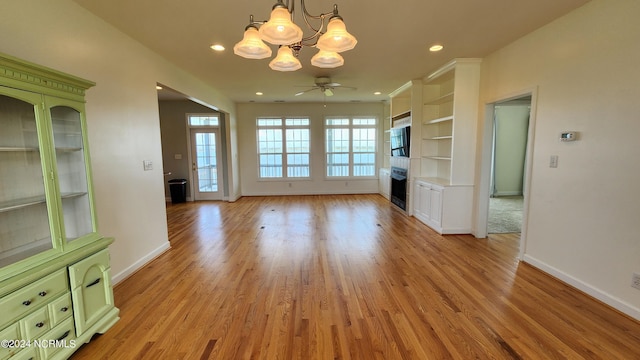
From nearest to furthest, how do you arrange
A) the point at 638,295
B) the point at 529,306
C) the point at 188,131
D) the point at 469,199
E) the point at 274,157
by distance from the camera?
Result: 1. the point at 638,295
2. the point at 529,306
3. the point at 469,199
4. the point at 188,131
5. the point at 274,157

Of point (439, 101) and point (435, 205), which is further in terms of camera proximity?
point (439, 101)

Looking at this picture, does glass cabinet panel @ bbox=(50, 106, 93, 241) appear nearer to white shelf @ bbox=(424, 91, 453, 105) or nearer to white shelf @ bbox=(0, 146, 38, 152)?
white shelf @ bbox=(0, 146, 38, 152)

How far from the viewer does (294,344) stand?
74.8 inches

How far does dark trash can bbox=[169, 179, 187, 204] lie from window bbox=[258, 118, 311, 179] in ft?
7.08

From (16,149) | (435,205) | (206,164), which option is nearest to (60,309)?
(16,149)

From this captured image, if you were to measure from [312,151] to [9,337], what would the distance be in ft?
23.0

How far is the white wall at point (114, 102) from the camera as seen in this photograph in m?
2.00

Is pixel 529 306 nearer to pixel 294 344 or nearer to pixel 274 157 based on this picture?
pixel 294 344

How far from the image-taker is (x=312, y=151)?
26.4ft

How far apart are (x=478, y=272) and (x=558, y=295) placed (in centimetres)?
68

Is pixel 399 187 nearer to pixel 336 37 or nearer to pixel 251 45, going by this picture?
pixel 336 37

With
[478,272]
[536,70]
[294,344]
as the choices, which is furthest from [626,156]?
[294,344]

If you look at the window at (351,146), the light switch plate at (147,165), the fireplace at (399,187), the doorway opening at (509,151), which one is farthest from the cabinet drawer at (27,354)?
the doorway opening at (509,151)

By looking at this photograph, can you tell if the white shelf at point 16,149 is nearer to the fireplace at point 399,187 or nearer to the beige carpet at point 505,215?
the fireplace at point 399,187
